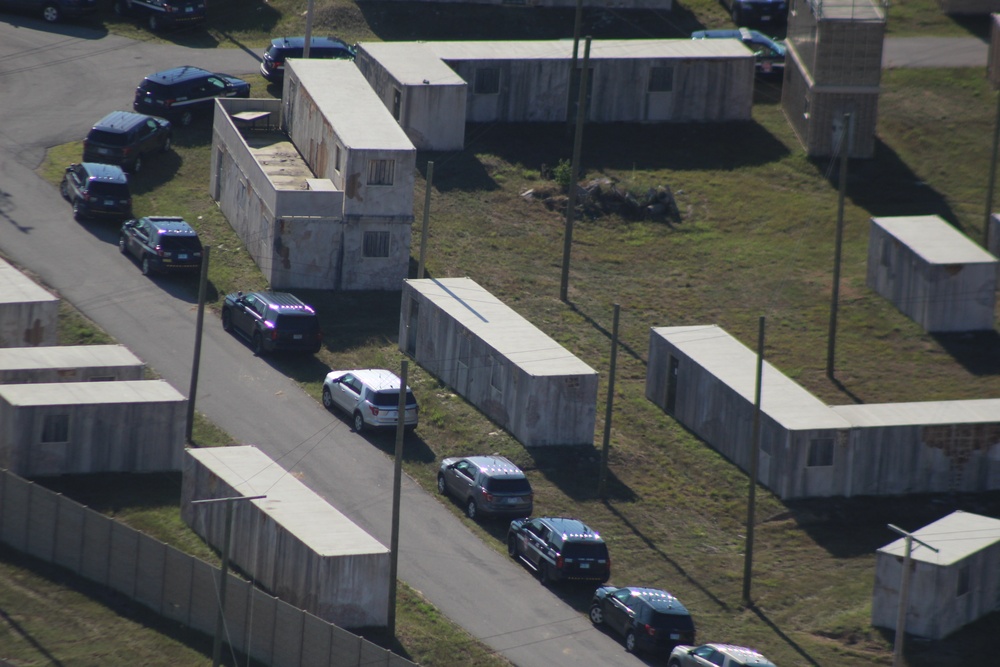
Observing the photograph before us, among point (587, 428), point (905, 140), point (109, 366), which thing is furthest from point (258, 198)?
point (905, 140)

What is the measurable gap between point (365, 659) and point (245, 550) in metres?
6.37

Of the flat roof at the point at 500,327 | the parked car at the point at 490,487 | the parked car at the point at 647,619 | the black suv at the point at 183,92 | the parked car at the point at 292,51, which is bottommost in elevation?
the parked car at the point at 647,619

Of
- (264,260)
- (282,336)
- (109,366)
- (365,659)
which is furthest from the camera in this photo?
(264,260)

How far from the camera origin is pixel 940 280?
56.3m

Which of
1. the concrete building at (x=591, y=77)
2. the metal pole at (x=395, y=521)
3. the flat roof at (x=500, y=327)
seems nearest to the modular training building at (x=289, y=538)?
the metal pole at (x=395, y=521)

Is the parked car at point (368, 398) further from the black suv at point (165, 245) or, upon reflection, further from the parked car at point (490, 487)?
the black suv at point (165, 245)

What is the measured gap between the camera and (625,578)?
41781mm

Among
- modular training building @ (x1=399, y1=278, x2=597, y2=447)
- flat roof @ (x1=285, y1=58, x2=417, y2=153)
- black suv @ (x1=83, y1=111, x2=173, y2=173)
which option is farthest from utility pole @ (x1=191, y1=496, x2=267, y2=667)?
black suv @ (x1=83, y1=111, x2=173, y2=173)

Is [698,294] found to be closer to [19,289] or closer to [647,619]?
[647,619]

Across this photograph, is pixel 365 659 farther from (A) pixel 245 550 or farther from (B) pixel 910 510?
(B) pixel 910 510

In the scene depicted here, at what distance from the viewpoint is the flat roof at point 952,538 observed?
40.8m

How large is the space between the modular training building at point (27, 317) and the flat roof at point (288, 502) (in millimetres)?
8917

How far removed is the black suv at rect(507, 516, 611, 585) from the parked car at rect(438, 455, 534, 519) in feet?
4.62

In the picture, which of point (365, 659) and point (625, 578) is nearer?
point (365, 659)
